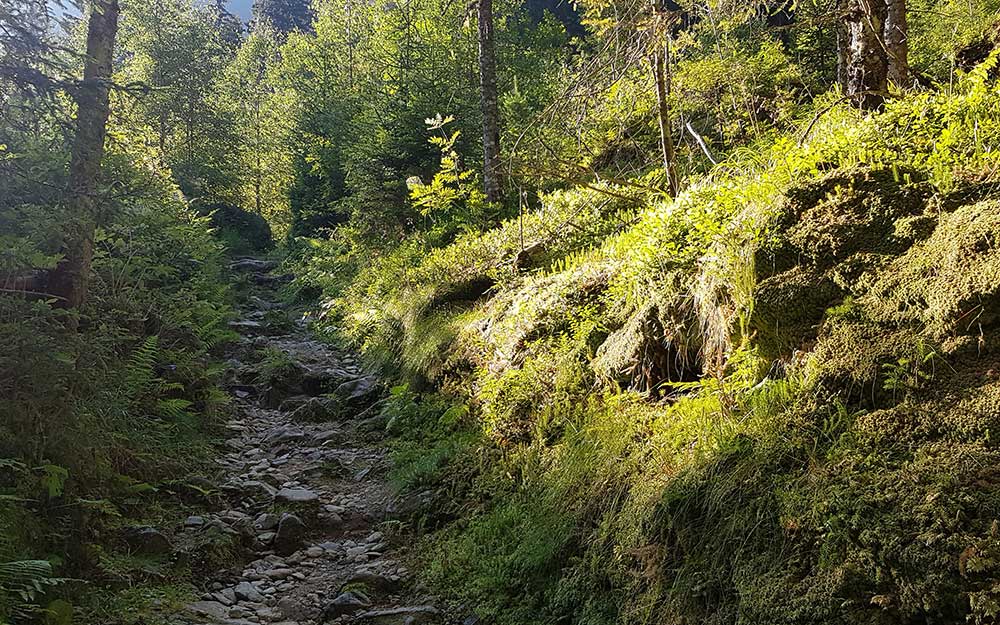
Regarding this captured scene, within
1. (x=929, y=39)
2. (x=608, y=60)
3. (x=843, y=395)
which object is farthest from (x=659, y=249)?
(x=929, y=39)

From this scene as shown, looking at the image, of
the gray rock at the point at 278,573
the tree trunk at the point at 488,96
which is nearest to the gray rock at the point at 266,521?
the gray rock at the point at 278,573

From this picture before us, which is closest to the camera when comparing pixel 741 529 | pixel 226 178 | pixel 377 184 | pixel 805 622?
pixel 805 622

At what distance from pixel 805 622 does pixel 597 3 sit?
611 centimetres

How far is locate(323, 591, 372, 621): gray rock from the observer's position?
4.59 metres

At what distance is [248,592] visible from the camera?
4871mm

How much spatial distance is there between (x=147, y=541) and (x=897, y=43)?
24.0 ft

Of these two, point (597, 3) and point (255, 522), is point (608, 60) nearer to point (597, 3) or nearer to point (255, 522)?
point (597, 3)

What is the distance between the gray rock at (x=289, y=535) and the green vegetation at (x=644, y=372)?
1.21 feet

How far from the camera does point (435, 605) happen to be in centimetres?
455

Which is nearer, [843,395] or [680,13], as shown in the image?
[843,395]

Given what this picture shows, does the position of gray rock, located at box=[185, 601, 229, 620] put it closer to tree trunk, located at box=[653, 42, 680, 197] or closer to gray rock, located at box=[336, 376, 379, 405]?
→ gray rock, located at box=[336, 376, 379, 405]

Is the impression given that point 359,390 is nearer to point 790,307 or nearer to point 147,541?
point 147,541

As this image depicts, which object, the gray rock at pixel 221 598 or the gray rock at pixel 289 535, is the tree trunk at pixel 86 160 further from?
the gray rock at pixel 221 598

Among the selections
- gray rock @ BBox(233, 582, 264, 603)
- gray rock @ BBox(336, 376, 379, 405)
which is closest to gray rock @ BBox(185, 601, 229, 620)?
gray rock @ BBox(233, 582, 264, 603)
